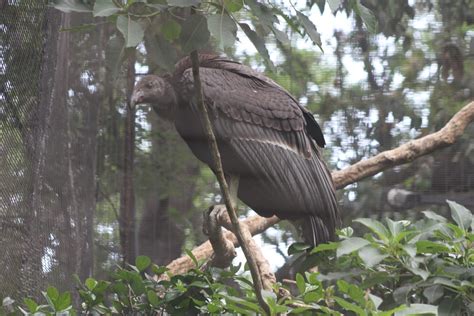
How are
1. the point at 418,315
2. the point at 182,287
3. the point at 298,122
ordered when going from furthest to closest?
the point at 298,122, the point at 182,287, the point at 418,315

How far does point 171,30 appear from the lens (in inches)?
61.6

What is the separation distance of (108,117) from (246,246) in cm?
159

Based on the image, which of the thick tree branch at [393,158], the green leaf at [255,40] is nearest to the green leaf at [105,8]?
the green leaf at [255,40]

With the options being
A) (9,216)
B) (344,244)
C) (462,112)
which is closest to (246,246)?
(344,244)

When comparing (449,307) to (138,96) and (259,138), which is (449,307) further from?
(138,96)

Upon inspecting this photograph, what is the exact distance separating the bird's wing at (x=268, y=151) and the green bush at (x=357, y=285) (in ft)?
1.56

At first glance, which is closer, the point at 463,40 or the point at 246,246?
the point at 246,246

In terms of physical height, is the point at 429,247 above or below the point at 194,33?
below

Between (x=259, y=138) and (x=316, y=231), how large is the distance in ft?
0.98

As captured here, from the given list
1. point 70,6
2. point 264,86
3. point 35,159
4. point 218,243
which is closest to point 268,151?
point 264,86

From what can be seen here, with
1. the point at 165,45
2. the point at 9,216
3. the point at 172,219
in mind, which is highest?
the point at 165,45

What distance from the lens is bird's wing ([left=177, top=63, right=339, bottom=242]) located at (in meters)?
2.35

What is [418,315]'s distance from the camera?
147cm

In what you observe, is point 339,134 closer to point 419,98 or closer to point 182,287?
point 419,98
